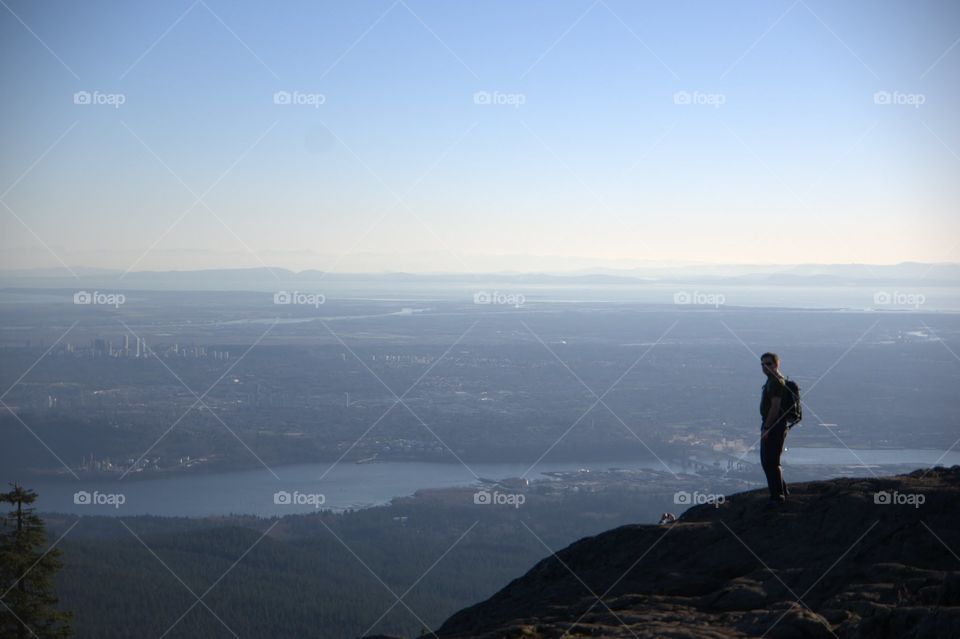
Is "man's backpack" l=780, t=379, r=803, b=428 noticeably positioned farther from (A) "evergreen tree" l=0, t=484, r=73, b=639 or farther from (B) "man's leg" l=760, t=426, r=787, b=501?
(A) "evergreen tree" l=0, t=484, r=73, b=639

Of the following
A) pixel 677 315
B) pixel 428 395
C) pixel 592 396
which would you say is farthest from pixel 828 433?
pixel 677 315

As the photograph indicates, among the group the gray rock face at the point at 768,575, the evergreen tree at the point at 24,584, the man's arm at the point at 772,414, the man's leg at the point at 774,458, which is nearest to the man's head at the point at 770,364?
the man's arm at the point at 772,414

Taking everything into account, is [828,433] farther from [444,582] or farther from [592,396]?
[444,582]

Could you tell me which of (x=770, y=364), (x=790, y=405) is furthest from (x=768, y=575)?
(x=770, y=364)

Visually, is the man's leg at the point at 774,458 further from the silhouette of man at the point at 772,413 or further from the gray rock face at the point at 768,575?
the gray rock face at the point at 768,575

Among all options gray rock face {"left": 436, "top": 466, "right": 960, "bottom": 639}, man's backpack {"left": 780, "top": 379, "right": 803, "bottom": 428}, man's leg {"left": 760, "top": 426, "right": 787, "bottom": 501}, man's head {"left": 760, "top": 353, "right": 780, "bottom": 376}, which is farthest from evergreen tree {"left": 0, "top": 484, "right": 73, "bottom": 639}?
man's backpack {"left": 780, "top": 379, "right": 803, "bottom": 428}

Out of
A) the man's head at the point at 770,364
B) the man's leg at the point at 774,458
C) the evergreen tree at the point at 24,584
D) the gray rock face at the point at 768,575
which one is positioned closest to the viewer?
the gray rock face at the point at 768,575
